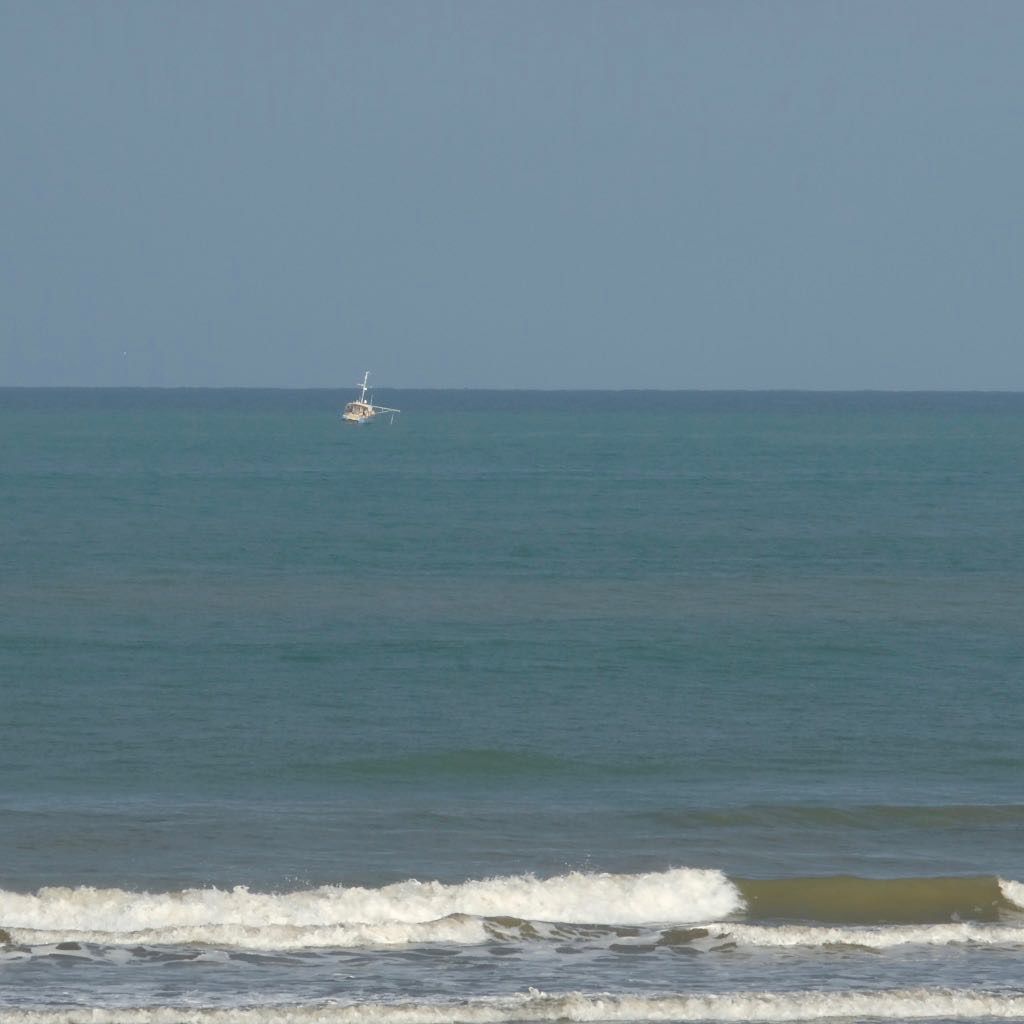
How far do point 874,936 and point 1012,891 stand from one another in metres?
2.23

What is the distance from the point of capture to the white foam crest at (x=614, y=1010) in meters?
13.1

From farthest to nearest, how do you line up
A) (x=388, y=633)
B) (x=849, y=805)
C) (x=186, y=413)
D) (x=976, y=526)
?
1. (x=186, y=413)
2. (x=976, y=526)
3. (x=388, y=633)
4. (x=849, y=805)

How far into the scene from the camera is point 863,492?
7212 centimetres

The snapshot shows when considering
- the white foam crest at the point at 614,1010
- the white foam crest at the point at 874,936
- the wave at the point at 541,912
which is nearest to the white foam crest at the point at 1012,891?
the wave at the point at 541,912

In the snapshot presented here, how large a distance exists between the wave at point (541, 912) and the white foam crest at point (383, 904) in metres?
0.01

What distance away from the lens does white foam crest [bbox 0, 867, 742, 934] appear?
16125mm

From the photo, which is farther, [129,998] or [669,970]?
[669,970]

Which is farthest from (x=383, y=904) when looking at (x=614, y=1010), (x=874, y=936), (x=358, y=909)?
(x=874, y=936)

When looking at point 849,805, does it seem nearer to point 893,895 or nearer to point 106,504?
point 893,895

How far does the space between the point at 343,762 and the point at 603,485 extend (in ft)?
179

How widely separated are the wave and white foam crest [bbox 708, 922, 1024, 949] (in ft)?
0.05

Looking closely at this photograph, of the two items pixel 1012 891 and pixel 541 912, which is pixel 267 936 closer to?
pixel 541 912

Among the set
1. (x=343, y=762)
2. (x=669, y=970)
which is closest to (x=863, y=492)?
(x=343, y=762)

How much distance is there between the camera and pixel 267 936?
15375 mm
